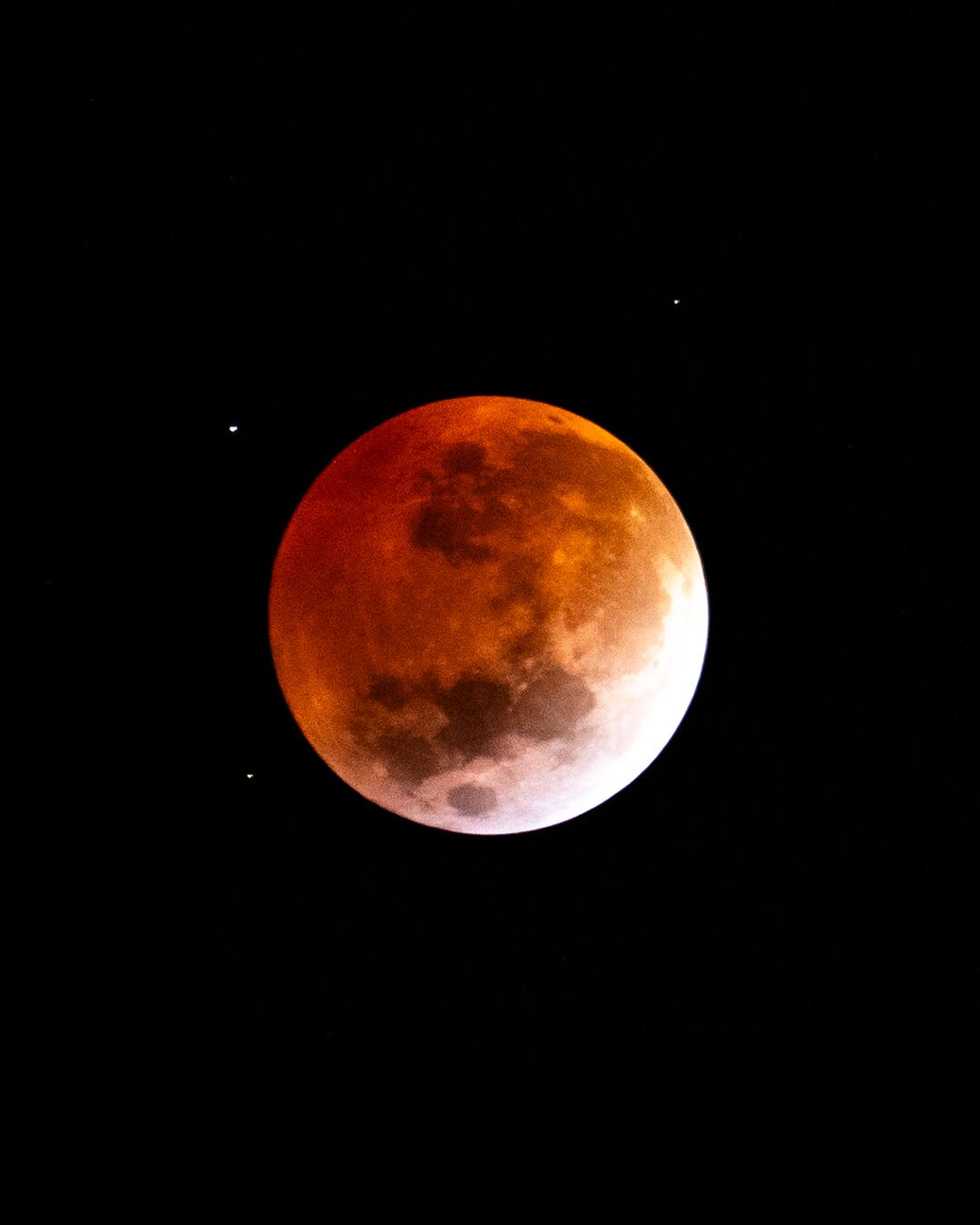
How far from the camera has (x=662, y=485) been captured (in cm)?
488

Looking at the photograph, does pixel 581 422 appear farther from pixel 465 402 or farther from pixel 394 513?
pixel 394 513

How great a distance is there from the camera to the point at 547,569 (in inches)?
157

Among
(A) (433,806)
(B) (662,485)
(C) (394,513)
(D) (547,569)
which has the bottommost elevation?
(A) (433,806)

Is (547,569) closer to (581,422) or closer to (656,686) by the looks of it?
(656,686)

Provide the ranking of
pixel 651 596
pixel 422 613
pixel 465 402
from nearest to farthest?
1. pixel 422 613
2. pixel 651 596
3. pixel 465 402

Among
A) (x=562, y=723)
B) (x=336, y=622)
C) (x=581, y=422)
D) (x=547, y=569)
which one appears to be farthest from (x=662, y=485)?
(x=336, y=622)

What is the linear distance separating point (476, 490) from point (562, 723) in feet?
3.87

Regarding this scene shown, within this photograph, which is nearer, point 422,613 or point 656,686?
point 422,613

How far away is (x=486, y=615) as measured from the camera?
394 centimetres

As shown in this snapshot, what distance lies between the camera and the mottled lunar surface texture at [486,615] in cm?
396

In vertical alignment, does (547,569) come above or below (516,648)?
above

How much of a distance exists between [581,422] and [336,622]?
178 centimetres

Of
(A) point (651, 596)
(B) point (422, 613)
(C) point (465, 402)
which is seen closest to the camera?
(B) point (422, 613)

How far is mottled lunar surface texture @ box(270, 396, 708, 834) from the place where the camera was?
3965 millimetres
